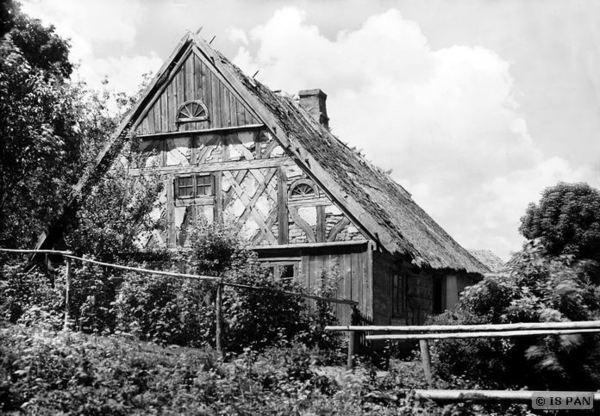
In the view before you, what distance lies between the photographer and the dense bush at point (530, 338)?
39.5 ft

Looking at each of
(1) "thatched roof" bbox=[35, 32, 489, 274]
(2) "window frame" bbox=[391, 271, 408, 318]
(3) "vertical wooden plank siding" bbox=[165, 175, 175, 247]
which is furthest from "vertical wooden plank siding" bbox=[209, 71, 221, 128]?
(2) "window frame" bbox=[391, 271, 408, 318]

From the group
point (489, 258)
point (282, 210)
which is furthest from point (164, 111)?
point (489, 258)

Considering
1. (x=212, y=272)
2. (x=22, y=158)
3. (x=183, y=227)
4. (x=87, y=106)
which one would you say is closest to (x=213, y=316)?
(x=212, y=272)

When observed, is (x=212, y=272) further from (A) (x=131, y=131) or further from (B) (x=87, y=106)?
(B) (x=87, y=106)

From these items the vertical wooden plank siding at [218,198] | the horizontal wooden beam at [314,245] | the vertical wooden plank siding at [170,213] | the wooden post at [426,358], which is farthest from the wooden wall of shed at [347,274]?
the wooden post at [426,358]

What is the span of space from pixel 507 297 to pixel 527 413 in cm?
188

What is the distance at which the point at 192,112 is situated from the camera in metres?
21.6

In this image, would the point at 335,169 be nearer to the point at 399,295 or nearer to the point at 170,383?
the point at 399,295

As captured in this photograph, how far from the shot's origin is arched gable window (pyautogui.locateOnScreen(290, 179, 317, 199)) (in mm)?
19703

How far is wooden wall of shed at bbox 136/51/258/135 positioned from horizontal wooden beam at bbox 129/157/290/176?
0.95 meters

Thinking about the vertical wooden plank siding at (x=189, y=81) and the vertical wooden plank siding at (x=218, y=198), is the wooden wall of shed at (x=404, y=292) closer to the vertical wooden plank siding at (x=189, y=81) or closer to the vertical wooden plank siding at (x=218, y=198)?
the vertical wooden plank siding at (x=218, y=198)

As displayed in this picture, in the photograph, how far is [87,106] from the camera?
23406 millimetres

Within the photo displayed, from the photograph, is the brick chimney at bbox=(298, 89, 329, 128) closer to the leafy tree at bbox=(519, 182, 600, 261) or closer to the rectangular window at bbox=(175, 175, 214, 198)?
the rectangular window at bbox=(175, 175, 214, 198)

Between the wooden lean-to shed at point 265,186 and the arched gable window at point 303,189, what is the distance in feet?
0.08
